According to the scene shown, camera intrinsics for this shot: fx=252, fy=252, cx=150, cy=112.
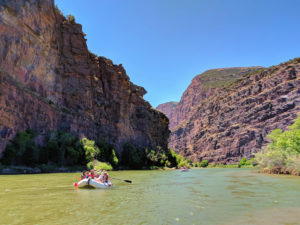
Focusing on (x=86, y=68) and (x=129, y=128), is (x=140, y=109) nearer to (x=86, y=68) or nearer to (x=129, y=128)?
(x=129, y=128)

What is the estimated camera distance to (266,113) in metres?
130

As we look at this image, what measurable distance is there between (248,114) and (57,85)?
361ft

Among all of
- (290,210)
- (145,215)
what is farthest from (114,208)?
(290,210)

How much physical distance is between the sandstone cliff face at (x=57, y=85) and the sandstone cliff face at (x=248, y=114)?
62.2 metres

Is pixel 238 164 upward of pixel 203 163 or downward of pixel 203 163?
downward

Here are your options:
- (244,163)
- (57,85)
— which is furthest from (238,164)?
(57,85)

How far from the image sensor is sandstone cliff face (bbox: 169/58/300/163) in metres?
123

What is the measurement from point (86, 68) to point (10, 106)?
31.7 metres

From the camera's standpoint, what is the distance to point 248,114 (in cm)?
14012

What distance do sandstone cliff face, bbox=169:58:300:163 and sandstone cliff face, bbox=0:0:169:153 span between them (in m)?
62.2

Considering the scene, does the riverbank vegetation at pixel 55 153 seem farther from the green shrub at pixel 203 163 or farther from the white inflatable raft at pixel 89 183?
the green shrub at pixel 203 163

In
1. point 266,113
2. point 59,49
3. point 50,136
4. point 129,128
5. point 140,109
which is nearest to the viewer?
point 50,136

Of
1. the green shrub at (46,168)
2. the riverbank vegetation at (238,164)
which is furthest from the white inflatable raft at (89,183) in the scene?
the riverbank vegetation at (238,164)

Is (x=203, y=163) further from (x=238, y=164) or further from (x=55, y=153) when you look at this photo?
(x=55, y=153)
